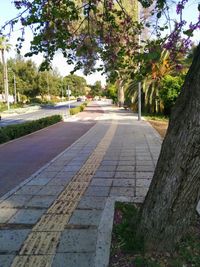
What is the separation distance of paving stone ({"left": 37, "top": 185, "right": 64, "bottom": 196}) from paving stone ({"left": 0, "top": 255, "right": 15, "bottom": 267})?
255 cm

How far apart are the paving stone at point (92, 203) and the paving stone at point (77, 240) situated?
101 cm

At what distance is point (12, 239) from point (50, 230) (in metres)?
A: 0.47

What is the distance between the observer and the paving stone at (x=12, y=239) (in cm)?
427

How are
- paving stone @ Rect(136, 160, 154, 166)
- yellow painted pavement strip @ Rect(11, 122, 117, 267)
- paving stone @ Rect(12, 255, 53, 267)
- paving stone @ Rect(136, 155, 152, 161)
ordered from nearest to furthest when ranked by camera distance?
1. paving stone @ Rect(12, 255, 53, 267)
2. yellow painted pavement strip @ Rect(11, 122, 117, 267)
3. paving stone @ Rect(136, 160, 154, 166)
4. paving stone @ Rect(136, 155, 152, 161)

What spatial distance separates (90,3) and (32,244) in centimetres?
361

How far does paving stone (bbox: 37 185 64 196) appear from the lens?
21.9 ft

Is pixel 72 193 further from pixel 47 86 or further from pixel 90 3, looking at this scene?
pixel 47 86

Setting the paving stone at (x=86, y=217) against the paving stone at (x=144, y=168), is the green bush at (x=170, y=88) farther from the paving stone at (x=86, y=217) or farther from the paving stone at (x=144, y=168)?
the paving stone at (x=86, y=217)

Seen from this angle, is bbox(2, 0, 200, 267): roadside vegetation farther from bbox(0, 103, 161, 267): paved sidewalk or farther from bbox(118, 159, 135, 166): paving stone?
bbox(118, 159, 135, 166): paving stone

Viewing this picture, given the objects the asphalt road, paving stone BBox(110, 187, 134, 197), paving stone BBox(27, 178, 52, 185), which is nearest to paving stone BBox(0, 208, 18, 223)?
the asphalt road

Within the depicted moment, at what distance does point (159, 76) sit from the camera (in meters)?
31.9

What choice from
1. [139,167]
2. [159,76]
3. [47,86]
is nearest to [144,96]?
[159,76]

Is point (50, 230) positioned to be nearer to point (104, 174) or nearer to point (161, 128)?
point (104, 174)

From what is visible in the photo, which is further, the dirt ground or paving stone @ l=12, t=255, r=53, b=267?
the dirt ground
